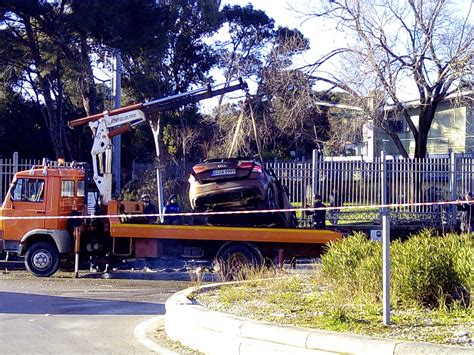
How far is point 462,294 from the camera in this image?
9.34 meters

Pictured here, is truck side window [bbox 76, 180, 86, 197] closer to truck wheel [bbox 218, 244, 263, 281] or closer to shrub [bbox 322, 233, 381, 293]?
truck wheel [bbox 218, 244, 263, 281]

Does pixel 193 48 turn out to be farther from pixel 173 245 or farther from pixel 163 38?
pixel 173 245

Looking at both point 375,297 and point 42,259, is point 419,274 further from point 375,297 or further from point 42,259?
point 42,259

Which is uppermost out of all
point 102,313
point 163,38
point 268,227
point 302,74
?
point 163,38

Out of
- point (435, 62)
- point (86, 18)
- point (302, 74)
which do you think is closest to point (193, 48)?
point (86, 18)

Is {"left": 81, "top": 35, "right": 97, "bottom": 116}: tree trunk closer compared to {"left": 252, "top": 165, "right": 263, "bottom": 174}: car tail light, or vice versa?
{"left": 252, "top": 165, "right": 263, "bottom": 174}: car tail light

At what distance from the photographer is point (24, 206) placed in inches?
707

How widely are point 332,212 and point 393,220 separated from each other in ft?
6.21

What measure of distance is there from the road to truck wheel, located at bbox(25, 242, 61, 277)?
9.5 inches

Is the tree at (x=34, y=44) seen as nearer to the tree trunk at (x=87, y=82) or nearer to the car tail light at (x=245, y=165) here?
the tree trunk at (x=87, y=82)

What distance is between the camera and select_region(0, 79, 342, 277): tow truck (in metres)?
17.3

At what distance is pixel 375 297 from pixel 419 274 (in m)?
0.76

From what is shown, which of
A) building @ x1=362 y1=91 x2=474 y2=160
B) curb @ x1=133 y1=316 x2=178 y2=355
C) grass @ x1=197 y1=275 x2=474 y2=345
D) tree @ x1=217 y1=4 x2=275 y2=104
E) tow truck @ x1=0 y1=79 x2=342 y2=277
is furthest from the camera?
tree @ x1=217 y1=4 x2=275 y2=104

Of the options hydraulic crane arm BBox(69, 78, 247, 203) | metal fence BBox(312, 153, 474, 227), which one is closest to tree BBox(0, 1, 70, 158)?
hydraulic crane arm BBox(69, 78, 247, 203)
